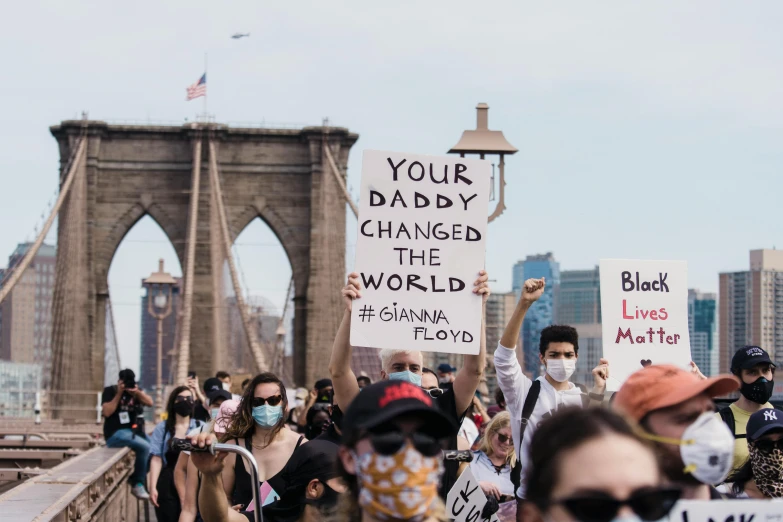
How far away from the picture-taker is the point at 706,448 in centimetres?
324

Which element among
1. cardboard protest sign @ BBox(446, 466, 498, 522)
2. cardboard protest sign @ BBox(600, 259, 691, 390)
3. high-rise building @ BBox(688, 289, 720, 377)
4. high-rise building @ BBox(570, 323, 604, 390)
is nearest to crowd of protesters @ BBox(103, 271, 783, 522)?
cardboard protest sign @ BBox(446, 466, 498, 522)

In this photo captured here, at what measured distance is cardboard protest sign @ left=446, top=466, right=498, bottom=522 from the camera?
555cm

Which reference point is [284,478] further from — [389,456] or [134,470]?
[134,470]

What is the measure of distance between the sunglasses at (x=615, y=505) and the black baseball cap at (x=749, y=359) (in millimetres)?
3992

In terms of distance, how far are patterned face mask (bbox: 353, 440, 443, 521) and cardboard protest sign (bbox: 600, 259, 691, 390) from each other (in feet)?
12.3

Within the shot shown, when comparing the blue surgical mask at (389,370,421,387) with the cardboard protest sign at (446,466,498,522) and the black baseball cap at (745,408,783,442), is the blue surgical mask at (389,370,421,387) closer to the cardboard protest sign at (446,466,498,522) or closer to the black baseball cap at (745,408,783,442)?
the cardboard protest sign at (446,466,498,522)

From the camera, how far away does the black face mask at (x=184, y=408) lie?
10328 mm

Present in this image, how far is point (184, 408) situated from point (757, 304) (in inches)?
1757

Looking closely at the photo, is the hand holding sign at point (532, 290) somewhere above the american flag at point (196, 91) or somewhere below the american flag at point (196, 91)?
below

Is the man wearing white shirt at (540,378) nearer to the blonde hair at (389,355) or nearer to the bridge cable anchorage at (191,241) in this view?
the blonde hair at (389,355)

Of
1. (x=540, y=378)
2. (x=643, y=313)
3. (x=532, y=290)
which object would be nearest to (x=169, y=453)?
(x=643, y=313)

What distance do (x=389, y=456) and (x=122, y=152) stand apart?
52719 mm

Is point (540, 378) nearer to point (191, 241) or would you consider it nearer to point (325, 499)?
point (325, 499)

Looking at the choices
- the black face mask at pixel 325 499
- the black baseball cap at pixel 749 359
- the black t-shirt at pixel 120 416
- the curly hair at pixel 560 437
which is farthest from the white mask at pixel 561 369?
the black t-shirt at pixel 120 416
